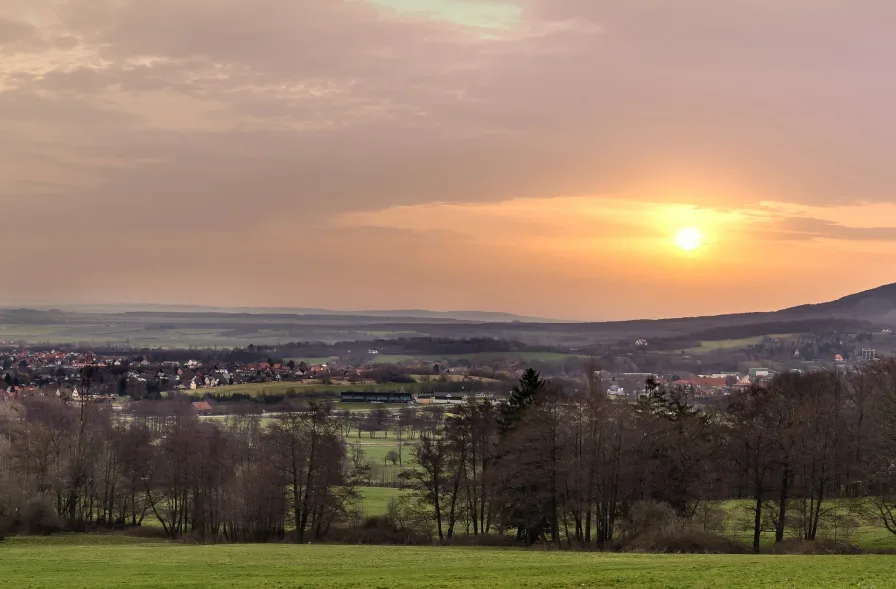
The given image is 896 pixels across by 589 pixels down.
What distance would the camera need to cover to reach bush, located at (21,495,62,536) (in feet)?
193

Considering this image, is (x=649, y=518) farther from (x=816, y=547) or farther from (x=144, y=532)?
(x=144, y=532)

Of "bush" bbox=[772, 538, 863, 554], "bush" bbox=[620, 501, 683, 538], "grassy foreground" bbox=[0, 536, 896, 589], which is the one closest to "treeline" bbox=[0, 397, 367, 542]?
"grassy foreground" bbox=[0, 536, 896, 589]

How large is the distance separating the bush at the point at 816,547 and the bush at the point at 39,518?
49.3 m

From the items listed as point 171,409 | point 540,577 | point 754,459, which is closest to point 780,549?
point 754,459

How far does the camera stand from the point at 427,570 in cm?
3278

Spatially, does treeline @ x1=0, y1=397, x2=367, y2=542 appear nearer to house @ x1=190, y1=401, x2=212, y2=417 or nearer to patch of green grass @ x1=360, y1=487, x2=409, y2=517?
patch of green grass @ x1=360, y1=487, x2=409, y2=517

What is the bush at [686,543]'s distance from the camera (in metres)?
42.7

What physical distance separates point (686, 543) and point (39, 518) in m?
45.4

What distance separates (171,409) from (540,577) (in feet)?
347

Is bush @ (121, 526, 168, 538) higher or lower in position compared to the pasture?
lower

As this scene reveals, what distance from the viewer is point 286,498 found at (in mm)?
57312

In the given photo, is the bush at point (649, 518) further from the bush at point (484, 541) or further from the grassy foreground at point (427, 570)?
the grassy foreground at point (427, 570)

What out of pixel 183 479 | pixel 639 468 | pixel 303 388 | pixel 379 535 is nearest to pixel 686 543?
pixel 639 468

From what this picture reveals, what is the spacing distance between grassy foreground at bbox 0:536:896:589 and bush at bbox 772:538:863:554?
259 inches
